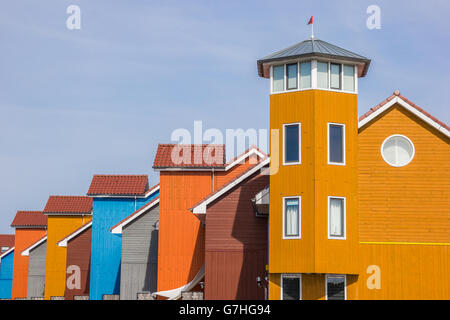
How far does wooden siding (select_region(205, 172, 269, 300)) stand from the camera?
34.5 metres

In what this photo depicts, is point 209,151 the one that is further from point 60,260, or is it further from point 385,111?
point 60,260

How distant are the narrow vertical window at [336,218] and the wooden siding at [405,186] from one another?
1310mm

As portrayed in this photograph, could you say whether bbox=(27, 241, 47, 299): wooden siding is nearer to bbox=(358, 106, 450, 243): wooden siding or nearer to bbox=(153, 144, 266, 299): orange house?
bbox=(153, 144, 266, 299): orange house

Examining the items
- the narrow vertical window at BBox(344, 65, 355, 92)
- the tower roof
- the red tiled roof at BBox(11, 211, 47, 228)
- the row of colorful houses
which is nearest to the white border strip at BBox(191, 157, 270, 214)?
the row of colorful houses

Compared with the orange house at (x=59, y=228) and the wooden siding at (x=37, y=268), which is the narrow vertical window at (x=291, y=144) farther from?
the wooden siding at (x=37, y=268)

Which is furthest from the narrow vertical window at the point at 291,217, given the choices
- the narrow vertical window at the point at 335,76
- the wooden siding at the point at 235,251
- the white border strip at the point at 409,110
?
the narrow vertical window at the point at 335,76

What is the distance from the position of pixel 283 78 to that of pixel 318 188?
209 inches

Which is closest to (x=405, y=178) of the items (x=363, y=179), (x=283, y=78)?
(x=363, y=179)

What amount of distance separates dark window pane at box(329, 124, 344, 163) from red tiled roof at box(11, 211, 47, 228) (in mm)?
43227

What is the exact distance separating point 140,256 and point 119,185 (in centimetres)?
673

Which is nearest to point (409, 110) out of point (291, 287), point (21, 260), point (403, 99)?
point (403, 99)

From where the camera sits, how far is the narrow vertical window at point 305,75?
100 feet

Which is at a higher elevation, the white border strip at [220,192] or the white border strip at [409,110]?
the white border strip at [409,110]

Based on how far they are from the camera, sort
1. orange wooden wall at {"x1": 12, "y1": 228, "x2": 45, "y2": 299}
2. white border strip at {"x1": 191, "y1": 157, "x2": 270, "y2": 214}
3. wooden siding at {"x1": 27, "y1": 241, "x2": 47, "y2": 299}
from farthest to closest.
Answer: orange wooden wall at {"x1": 12, "y1": 228, "x2": 45, "y2": 299}, wooden siding at {"x1": 27, "y1": 241, "x2": 47, "y2": 299}, white border strip at {"x1": 191, "y1": 157, "x2": 270, "y2": 214}
